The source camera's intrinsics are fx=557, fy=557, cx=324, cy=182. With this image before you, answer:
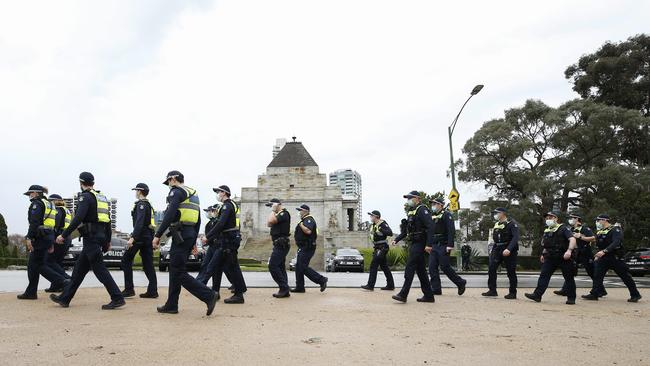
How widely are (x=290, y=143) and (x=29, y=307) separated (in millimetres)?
74385

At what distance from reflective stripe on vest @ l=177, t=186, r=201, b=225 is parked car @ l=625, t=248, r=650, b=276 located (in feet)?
72.3

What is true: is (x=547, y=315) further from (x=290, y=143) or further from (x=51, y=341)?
(x=290, y=143)

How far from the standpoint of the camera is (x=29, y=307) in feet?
28.2

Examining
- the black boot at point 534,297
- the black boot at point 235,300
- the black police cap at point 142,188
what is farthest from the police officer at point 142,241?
the black boot at point 534,297

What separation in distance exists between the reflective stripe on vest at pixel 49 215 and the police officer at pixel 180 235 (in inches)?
117

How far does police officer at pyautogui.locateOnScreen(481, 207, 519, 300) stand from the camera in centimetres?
1150

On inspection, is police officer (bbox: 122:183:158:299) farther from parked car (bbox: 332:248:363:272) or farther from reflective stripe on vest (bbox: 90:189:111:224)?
parked car (bbox: 332:248:363:272)

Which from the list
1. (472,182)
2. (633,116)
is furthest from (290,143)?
(633,116)

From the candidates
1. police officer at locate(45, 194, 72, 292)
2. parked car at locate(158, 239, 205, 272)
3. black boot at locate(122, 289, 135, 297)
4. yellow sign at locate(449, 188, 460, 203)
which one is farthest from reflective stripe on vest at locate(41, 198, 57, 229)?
yellow sign at locate(449, 188, 460, 203)

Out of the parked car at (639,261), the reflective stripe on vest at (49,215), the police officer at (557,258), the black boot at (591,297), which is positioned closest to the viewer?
the reflective stripe on vest at (49,215)

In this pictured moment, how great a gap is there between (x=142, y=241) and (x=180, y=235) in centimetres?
252

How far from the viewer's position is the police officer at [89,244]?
841 cm

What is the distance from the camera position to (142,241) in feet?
33.2

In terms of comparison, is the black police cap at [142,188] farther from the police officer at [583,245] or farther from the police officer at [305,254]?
the police officer at [583,245]
